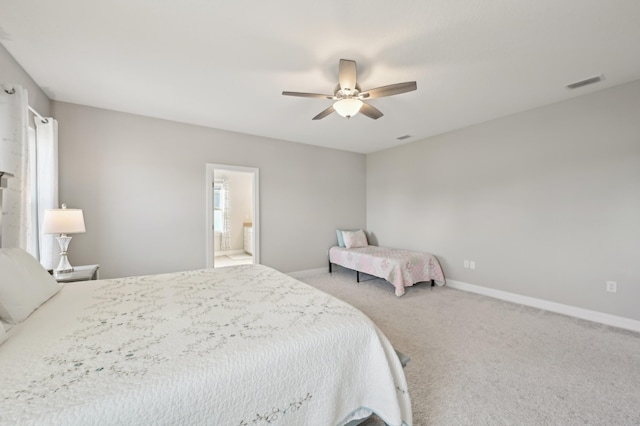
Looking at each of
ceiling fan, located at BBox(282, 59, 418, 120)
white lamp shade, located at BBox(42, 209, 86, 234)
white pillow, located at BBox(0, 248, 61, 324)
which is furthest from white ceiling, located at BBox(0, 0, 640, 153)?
white pillow, located at BBox(0, 248, 61, 324)

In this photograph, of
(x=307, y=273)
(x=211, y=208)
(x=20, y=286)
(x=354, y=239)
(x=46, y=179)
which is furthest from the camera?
(x=354, y=239)

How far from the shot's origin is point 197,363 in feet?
3.23

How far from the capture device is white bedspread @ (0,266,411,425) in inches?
32.6

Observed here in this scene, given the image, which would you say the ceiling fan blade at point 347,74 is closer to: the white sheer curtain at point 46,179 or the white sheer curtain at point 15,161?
the white sheer curtain at point 15,161

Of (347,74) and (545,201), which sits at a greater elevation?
(347,74)

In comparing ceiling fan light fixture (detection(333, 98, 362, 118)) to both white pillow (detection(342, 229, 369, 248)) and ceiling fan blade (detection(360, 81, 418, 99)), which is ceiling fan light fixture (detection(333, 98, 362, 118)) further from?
white pillow (detection(342, 229, 369, 248))

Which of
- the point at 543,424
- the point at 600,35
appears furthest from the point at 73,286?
the point at 600,35

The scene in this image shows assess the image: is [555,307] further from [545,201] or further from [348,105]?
[348,105]

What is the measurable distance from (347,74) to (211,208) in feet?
9.60

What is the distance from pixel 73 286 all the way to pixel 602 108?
5.44m

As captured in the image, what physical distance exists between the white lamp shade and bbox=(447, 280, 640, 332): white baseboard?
5015 millimetres

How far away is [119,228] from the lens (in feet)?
11.3

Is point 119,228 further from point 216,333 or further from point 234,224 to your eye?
point 234,224

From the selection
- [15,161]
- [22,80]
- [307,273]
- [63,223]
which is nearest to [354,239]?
[307,273]
